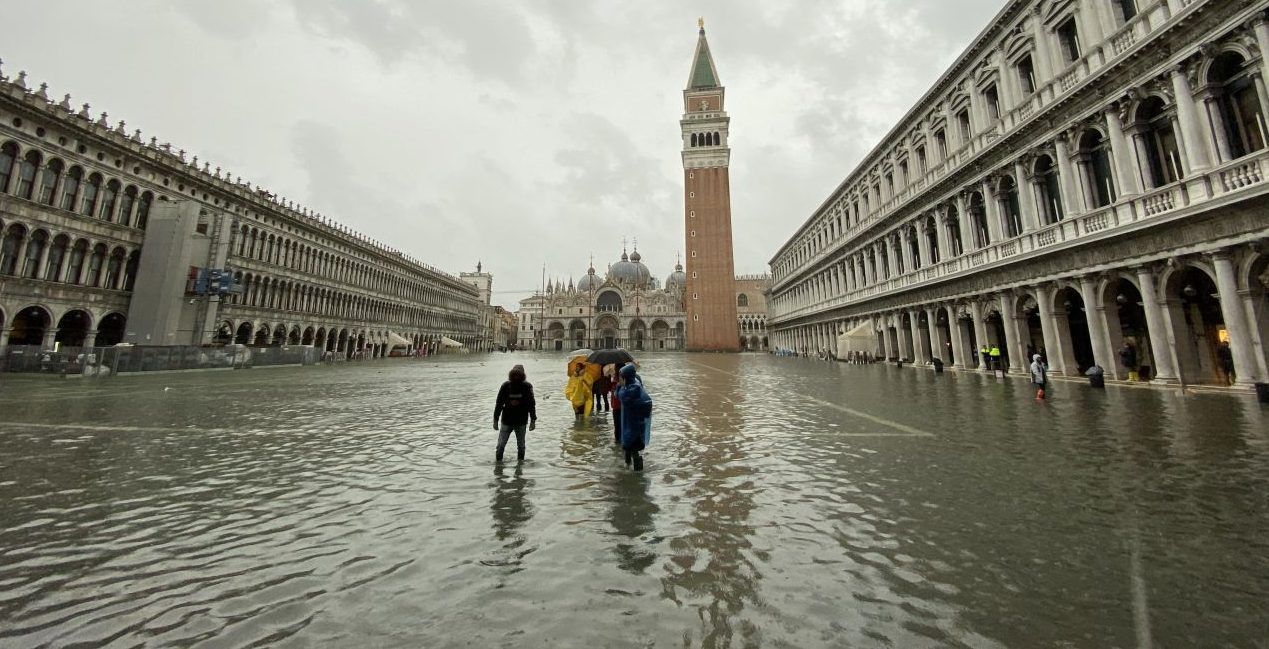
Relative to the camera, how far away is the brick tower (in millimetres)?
70688

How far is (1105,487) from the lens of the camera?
5.08 metres

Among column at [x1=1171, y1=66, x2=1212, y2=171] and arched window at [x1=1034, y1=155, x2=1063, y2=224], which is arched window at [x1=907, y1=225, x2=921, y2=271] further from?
column at [x1=1171, y1=66, x2=1212, y2=171]

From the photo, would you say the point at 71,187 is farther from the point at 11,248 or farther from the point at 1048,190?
the point at 1048,190

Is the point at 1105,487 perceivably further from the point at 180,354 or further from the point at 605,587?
the point at 180,354

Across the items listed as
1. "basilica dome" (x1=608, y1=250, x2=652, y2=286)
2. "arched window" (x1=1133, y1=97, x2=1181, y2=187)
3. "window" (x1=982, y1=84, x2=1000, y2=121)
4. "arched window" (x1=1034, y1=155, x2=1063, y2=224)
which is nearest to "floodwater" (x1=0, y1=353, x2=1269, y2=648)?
"arched window" (x1=1133, y1=97, x2=1181, y2=187)

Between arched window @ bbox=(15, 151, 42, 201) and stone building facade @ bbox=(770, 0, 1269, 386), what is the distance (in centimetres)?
4561

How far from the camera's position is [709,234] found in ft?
234

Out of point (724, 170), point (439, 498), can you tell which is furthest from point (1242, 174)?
point (724, 170)

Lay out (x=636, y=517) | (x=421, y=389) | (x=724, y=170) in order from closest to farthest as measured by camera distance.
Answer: (x=636, y=517) < (x=421, y=389) < (x=724, y=170)

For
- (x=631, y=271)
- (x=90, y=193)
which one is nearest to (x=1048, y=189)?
(x=90, y=193)

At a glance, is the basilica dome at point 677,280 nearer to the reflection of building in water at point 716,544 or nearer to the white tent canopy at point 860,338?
the white tent canopy at point 860,338

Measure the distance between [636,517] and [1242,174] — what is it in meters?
16.3

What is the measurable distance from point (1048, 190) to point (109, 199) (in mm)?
48554

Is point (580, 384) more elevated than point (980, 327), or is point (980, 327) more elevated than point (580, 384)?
point (980, 327)
